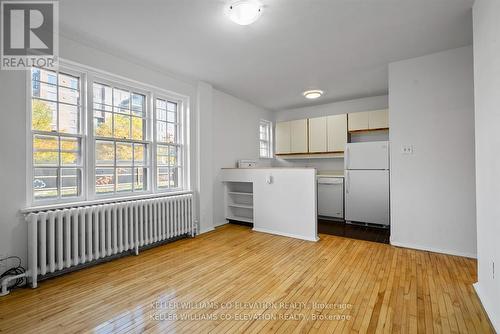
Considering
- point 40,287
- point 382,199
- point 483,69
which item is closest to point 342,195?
point 382,199

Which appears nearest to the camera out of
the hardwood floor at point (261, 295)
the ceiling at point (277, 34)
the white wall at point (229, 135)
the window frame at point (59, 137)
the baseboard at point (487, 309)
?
the baseboard at point (487, 309)

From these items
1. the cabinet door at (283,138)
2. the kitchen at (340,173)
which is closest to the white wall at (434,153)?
the kitchen at (340,173)

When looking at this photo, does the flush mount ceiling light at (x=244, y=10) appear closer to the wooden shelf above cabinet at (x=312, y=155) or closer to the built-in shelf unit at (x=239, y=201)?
the built-in shelf unit at (x=239, y=201)

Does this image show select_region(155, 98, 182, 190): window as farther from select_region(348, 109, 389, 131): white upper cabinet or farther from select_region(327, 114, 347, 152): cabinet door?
select_region(348, 109, 389, 131): white upper cabinet

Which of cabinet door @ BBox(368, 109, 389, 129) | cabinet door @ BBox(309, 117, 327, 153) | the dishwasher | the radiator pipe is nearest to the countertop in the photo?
the dishwasher

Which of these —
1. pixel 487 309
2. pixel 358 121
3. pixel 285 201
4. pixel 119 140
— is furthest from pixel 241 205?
pixel 487 309

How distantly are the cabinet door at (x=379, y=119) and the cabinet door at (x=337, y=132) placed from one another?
20.4 inches

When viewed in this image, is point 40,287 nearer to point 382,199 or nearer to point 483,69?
point 483,69

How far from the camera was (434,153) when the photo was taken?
316 cm

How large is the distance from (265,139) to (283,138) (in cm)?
53

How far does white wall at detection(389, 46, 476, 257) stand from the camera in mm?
2982

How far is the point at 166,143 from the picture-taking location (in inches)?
152

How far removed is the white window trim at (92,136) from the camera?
8.07 ft

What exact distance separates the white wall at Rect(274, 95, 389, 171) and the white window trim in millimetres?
3104
